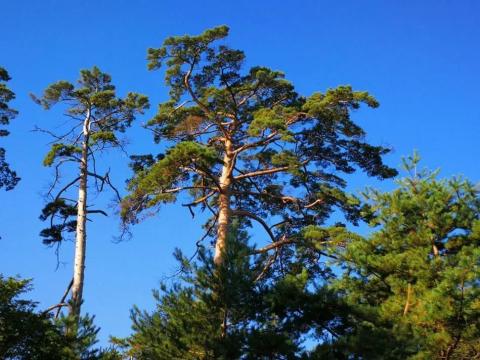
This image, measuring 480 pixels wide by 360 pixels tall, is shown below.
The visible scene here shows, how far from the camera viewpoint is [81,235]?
16.5 metres

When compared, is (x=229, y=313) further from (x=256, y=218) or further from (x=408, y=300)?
(x=256, y=218)

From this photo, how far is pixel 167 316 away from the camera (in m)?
11.9

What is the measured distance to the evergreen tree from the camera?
10.5 metres

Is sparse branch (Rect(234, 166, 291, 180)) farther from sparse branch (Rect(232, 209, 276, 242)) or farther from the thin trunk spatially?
the thin trunk

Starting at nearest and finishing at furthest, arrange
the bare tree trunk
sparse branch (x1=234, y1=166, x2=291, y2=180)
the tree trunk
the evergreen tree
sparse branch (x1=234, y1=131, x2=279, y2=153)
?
the evergreen tree → the bare tree trunk → the tree trunk → sparse branch (x1=234, y1=131, x2=279, y2=153) → sparse branch (x1=234, y1=166, x2=291, y2=180)

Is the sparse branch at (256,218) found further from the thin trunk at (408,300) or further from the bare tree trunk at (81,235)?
the thin trunk at (408,300)

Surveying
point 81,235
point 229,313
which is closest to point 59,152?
point 81,235

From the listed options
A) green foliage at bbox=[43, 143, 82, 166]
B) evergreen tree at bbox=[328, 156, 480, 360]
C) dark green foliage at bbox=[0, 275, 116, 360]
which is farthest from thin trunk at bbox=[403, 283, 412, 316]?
green foliage at bbox=[43, 143, 82, 166]

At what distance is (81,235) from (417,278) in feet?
30.2

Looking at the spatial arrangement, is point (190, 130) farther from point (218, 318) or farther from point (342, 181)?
point (218, 318)

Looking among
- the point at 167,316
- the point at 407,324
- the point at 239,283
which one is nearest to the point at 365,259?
the point at 407,324

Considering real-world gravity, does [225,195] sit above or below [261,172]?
below

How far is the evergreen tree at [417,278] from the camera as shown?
10.5 m

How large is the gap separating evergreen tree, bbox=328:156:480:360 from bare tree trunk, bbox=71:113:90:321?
21.5ft
